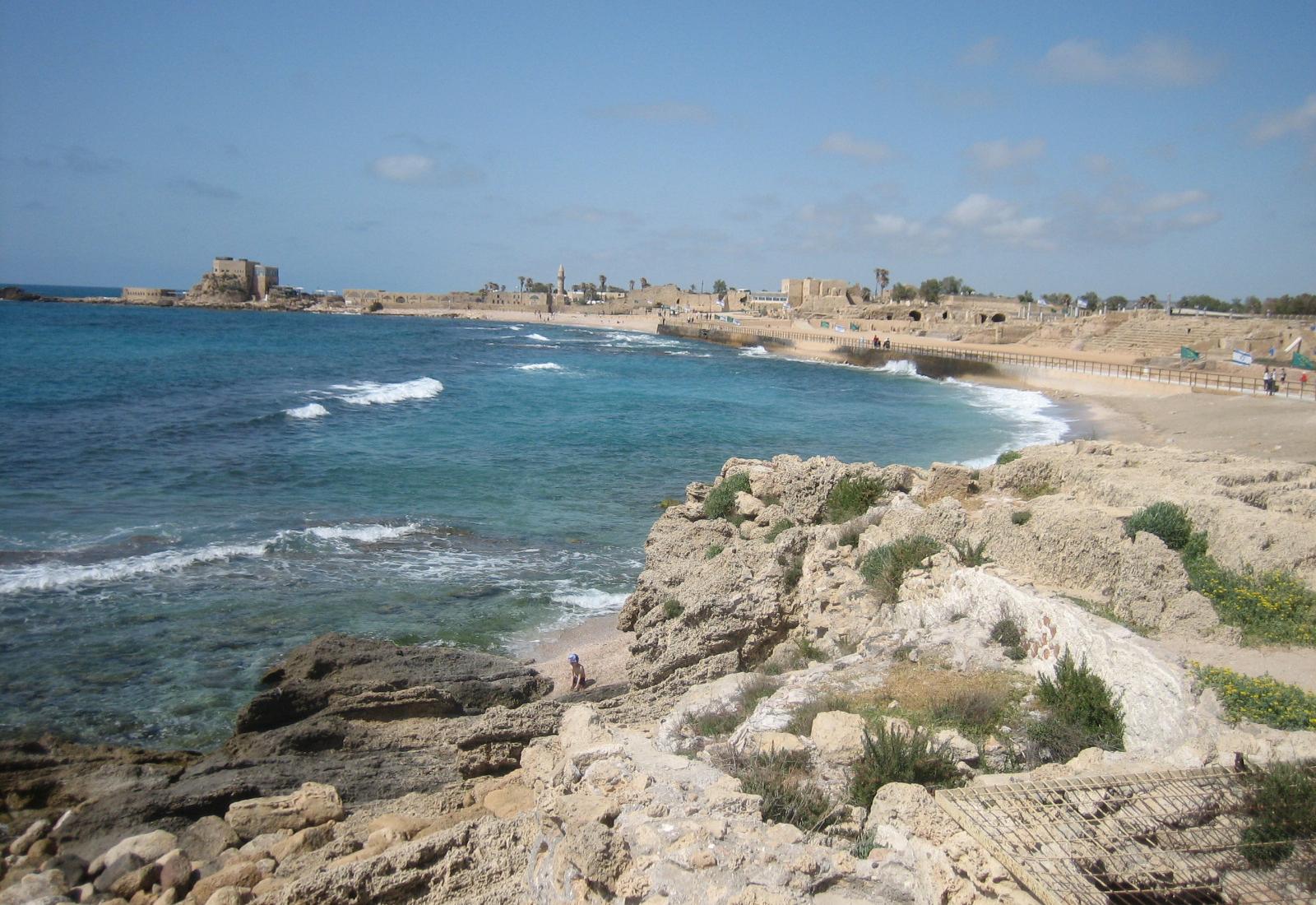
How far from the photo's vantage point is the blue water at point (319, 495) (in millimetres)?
11180

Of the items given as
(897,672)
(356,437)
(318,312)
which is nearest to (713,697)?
(897,672)

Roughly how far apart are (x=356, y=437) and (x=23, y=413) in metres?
12.5

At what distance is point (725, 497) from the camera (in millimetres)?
13953

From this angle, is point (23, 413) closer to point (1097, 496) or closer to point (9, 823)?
point (9, 823)

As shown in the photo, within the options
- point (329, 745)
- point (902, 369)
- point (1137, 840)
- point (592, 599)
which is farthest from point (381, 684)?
point (902, 369)

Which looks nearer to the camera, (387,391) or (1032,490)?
(1032,490)

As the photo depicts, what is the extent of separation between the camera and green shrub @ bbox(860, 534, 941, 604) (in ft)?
29.7

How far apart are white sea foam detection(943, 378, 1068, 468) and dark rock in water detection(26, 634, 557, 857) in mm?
16759

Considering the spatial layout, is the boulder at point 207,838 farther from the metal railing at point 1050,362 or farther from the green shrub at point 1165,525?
the metal railing at point 1050,362

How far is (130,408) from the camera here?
3069cm

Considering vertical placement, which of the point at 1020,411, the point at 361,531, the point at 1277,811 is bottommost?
the point at 361,531

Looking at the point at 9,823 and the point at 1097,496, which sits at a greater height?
the point at 1097,496

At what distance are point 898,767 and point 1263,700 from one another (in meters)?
2.59

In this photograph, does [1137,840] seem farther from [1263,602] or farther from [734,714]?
[1263,602]
